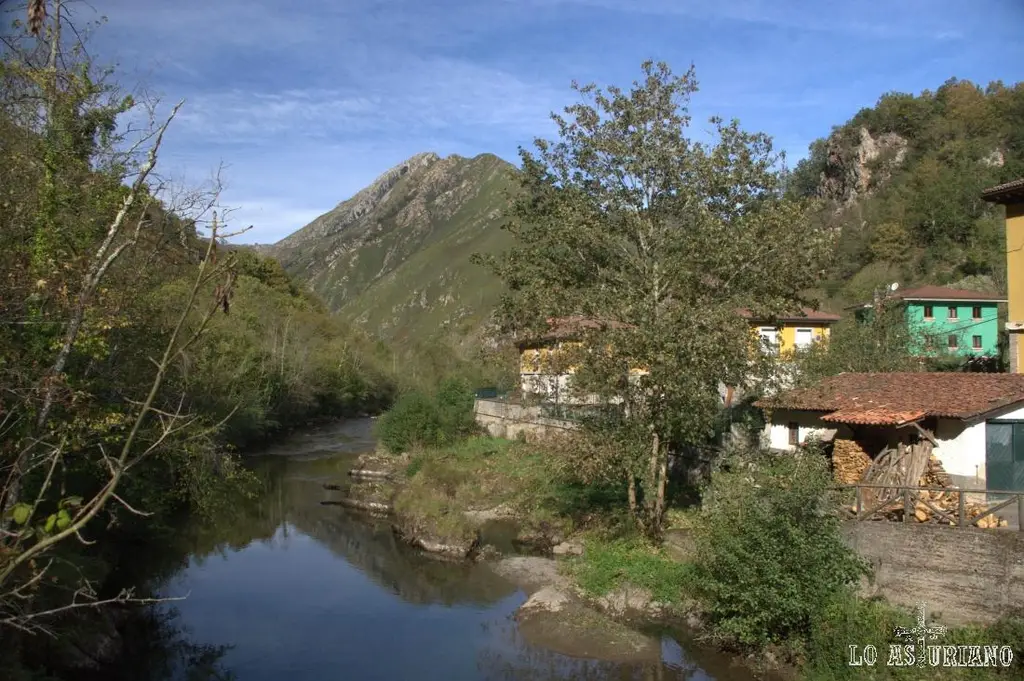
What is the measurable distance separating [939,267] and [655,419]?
5337 centimetres

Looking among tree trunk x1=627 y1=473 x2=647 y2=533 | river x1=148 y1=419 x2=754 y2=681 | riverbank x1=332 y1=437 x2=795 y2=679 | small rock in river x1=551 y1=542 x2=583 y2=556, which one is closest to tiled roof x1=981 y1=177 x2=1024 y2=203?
riverbank x1=332 y1=437 x2=795 y2=679

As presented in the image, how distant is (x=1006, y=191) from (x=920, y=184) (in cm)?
6052

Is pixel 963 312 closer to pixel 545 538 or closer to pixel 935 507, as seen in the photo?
pixel 545 538

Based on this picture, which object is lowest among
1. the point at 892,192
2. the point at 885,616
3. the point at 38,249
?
the point at 885,616

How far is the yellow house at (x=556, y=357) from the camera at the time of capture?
2206cm

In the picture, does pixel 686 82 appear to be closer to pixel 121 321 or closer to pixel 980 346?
pixel 121 321

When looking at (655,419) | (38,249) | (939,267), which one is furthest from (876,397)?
(939,267)

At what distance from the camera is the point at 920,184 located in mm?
78250

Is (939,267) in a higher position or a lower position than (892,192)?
lower

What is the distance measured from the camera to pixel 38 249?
1011cm

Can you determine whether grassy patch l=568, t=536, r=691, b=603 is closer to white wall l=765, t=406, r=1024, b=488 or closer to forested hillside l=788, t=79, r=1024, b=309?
white wall l=765, t=406, r=1024, b=488

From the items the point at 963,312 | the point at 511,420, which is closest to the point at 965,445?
the point at 511,420

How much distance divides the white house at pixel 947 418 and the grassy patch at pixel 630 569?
6273mm

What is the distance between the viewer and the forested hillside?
63.0 m
